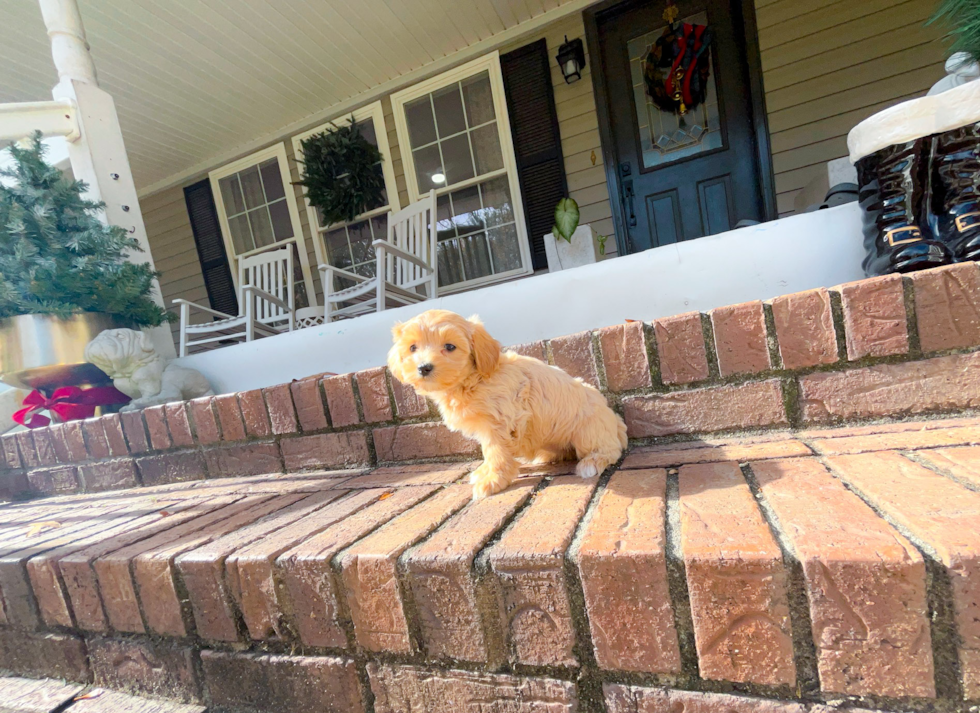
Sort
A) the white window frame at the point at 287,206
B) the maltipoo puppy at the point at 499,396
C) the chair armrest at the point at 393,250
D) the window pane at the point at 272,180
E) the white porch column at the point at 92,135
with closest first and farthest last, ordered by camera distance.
A: 1. the maltipoo puppy at the point at 499,396
2. the white porch column at the point at 92,135
3. the chair armrest at the point at 393,250
4. the white window frame at the point at 287,206
5. the window pane at the point at 272,180

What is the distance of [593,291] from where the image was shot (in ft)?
5.02

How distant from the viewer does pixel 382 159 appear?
488cm

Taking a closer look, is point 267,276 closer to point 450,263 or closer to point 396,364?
point 450,263

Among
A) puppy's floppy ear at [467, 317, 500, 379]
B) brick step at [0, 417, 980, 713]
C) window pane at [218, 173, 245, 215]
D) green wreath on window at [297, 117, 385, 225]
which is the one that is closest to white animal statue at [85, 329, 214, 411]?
brick step at [0, 417, 980, 713]

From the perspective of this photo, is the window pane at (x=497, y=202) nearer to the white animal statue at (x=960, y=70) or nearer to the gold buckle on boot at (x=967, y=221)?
the white animal statue at (x=960, y=70)

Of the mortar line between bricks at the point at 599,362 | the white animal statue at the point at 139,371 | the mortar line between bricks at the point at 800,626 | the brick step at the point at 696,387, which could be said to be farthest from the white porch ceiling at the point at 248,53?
the mortar line between bricks at the point at 800,626

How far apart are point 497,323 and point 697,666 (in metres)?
1.21

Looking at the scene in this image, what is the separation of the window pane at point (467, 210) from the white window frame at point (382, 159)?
0.64 meters

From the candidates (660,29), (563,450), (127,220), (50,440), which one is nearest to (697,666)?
(563,450)

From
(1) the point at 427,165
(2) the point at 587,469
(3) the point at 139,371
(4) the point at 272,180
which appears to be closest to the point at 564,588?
(2) the point at 587,469

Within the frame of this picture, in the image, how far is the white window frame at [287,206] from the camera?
17.2 feet

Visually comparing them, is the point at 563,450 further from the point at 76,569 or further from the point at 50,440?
the point at 50,440

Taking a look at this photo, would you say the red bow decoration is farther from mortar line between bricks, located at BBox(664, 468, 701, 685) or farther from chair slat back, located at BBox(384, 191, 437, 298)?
mortar line between bricks, located at BBox(664, 468, 701, 685)

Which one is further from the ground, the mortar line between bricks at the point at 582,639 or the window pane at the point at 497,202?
the window pane at the point at 497,202
